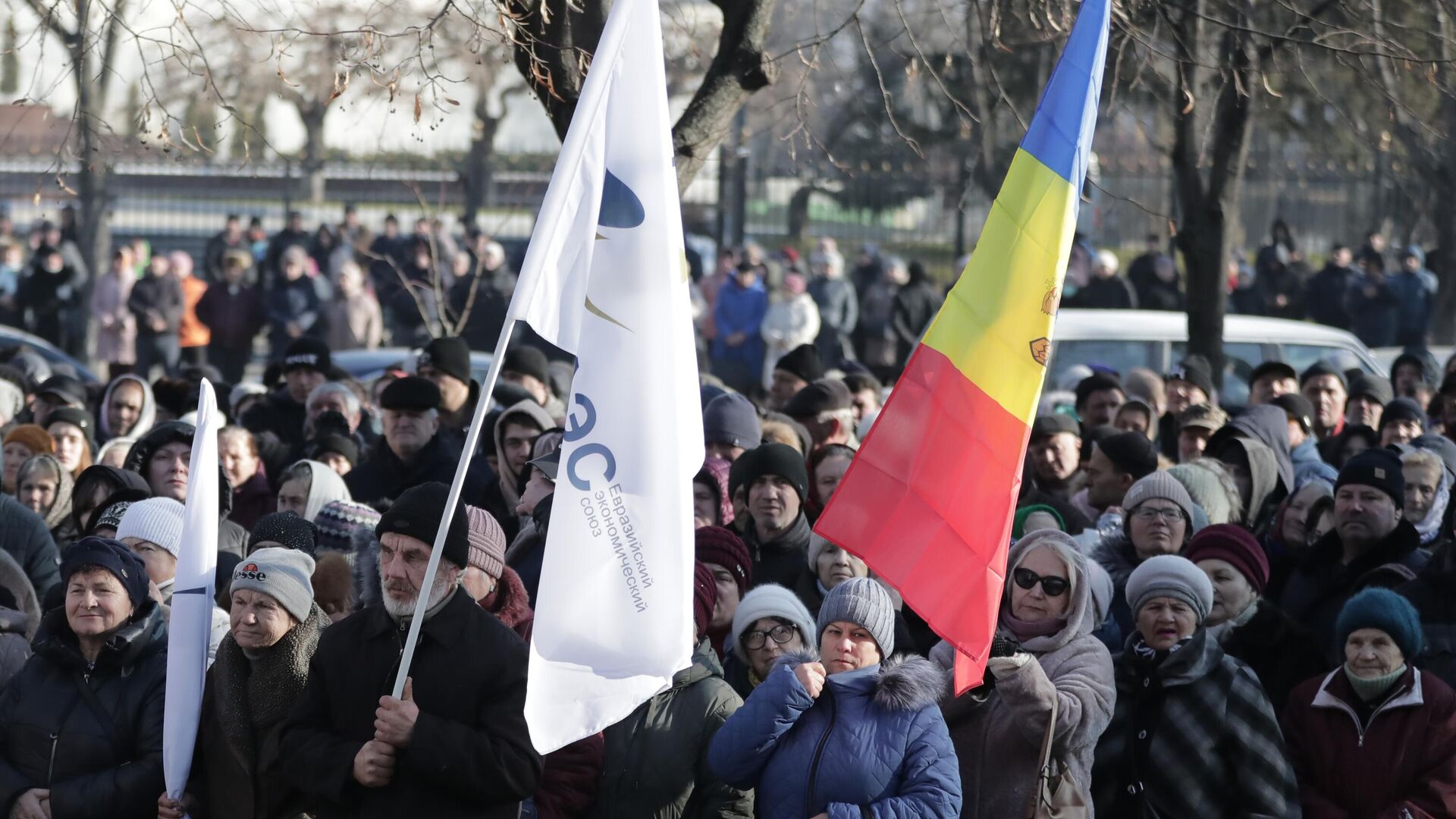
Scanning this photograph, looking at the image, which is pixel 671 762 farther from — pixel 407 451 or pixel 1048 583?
pixel 407 451

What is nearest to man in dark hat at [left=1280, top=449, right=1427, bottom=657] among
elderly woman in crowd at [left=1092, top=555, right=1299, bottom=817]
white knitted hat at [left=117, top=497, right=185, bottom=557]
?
elderly woman in crowd at [left=1092, top=555, right=1299, bottom=817]

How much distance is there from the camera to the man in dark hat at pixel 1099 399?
11.0 metres

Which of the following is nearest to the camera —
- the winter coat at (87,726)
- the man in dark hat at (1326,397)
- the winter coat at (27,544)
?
the winter coat at (87,726)

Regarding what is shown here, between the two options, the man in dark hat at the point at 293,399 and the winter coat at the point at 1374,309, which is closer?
the man in dark hat at the point at 293,399

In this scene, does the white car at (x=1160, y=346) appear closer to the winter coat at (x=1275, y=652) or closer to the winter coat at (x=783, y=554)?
the winter coat at (x=783, y=554)

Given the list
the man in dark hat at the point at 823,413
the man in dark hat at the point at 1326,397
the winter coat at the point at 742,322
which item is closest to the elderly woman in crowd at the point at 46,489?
the man in dark hat at the point at 823,413

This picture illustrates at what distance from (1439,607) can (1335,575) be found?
64cm

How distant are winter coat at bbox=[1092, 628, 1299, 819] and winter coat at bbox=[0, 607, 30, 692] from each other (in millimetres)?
3568

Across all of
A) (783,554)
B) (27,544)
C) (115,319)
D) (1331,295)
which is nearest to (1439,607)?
(783,554)

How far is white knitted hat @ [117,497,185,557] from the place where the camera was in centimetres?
677

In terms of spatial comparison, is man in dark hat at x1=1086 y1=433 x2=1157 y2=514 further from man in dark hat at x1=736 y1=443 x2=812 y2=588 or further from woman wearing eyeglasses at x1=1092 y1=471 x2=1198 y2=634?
man in dark hat at x1=736 y1=443 x2=812 y2=588

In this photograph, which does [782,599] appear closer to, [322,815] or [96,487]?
[322,815]

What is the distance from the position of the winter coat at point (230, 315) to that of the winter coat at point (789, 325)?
18.2ft

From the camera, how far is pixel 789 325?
2064 cm
